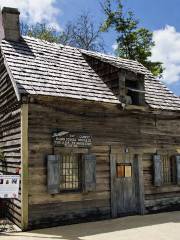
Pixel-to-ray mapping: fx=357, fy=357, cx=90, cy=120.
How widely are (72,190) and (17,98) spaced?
11.4 ft

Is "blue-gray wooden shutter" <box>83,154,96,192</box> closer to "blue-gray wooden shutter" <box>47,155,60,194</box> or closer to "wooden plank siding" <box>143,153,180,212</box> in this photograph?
"blue-gray wooden shutter" <box>47,155,60,194</box>

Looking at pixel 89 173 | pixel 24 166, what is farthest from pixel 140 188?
pixel 24 166

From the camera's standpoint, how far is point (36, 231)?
10.3 meters

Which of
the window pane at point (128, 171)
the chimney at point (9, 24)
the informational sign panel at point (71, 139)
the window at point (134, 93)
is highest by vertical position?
the chimney at point (9, 24)

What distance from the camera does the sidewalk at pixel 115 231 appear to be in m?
9.48

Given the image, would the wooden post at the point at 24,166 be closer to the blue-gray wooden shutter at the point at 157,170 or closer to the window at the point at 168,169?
the blue-gray wooden shutter at the point at 157,170

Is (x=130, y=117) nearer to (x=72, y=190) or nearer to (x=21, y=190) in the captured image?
(x=72, y=190)

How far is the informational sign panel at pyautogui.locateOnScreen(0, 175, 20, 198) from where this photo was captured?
32.8 ft

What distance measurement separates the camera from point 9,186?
10094 mm

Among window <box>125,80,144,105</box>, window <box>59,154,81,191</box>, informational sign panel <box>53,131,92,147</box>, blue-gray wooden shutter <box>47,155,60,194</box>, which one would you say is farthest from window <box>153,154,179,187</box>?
blue-gray wooden shutter <box>47,155,60,194</box>

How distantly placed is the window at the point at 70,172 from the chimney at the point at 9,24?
527 cm

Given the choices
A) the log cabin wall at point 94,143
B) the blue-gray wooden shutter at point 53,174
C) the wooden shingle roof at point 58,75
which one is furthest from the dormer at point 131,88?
the blue-gray wooden shutter at point 53,174

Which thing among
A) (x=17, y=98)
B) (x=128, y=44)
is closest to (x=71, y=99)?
(x=17, y=98)

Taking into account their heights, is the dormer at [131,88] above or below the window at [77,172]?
above
